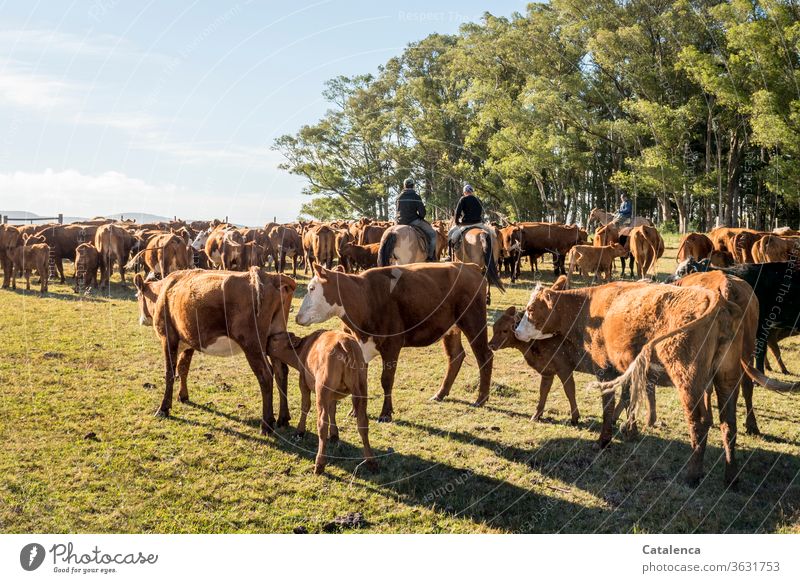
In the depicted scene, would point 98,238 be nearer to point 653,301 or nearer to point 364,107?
point 364,107

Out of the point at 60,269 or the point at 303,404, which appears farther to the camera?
the point at 60,269

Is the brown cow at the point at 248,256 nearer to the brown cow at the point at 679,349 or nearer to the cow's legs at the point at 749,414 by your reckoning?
the brown cow at the point at 679,349

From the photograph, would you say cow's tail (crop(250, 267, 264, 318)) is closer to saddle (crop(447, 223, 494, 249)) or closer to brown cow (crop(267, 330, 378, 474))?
brown cow (crop(267, 330, 378, 474))

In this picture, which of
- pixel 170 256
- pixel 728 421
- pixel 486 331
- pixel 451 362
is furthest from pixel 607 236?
pixel 728 421

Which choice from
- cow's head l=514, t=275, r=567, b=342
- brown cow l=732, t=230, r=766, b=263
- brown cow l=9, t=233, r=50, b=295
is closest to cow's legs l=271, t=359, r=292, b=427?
cow's head l=514, t=275, r=567, b=342

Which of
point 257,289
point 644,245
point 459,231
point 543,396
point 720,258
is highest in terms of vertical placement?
point 459,231

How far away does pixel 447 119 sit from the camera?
20.7 m

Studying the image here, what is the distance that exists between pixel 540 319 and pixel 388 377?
1.93 meters

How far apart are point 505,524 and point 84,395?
6204 mm

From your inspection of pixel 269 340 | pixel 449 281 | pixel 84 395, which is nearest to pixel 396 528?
pixel 269 340

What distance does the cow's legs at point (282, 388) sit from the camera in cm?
790

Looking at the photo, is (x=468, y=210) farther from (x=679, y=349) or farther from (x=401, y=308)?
(x=679, y=349)

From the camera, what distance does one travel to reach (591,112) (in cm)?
3216

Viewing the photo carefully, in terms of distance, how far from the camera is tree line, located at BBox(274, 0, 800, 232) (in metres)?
18.3
